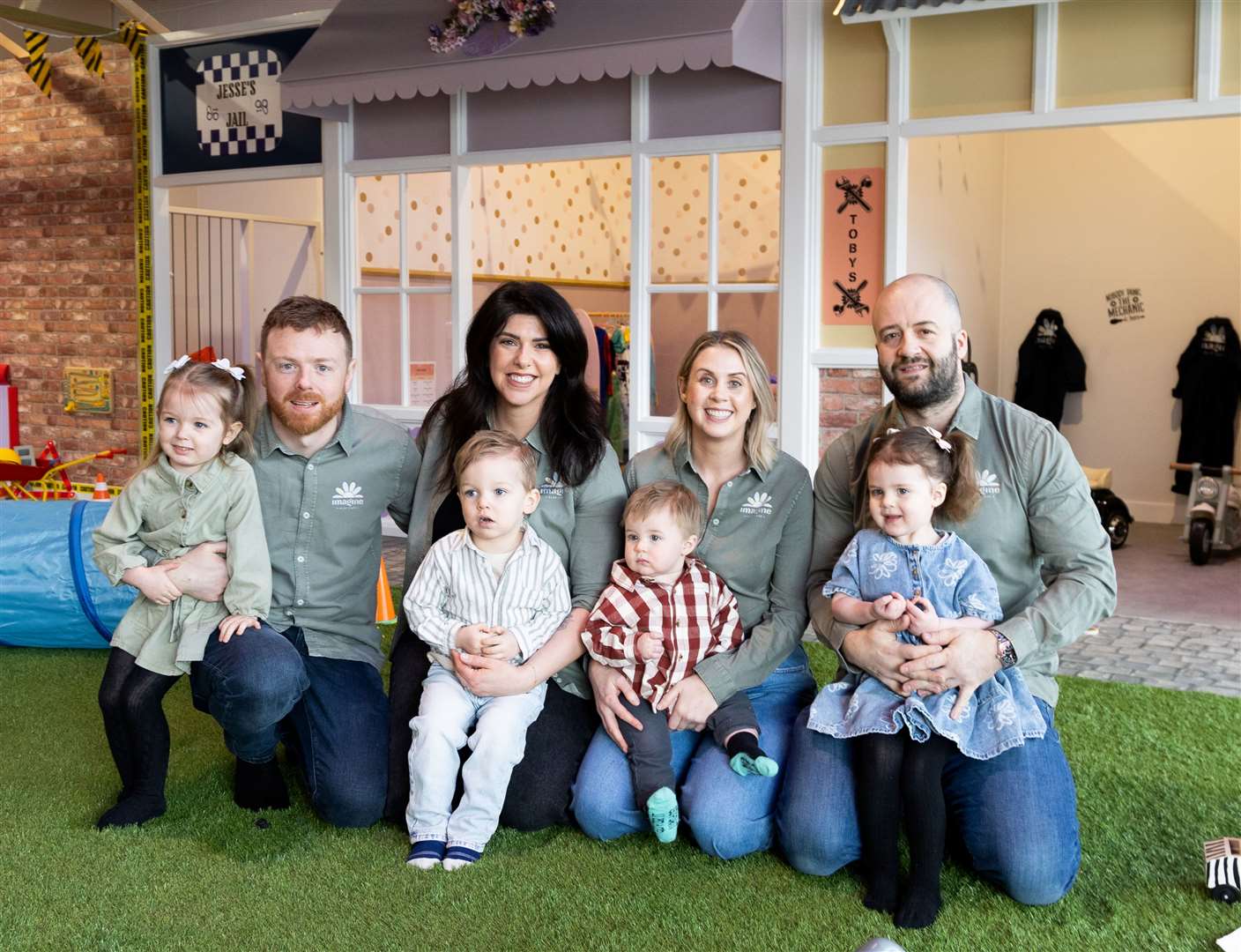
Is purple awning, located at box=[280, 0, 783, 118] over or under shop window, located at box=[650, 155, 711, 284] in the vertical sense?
over

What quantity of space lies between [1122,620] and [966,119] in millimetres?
2275

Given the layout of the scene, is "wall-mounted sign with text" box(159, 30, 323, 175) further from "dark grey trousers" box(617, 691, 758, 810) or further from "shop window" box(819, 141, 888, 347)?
"dark grey trousers" box(617, 691, 758, 810)

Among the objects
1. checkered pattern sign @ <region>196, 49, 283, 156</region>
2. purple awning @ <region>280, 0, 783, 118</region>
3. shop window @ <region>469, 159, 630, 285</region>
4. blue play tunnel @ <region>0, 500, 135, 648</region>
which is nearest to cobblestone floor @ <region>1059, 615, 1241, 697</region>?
purple awning @ <region>280, 0, 783, 118</region>

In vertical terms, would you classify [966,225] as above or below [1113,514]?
above

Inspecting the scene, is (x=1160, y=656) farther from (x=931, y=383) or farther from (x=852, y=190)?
(x=931, y=383)

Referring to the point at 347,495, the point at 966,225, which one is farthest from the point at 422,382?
the point at 347,495

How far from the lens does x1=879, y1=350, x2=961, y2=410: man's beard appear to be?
2719mm

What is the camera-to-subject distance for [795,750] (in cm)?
272

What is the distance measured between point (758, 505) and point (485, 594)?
0.67 m

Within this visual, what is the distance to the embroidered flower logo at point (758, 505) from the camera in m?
2.92

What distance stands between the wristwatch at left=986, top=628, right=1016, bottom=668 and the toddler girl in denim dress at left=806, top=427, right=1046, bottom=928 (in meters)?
0.04

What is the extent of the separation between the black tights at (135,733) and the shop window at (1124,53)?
4.24 metres

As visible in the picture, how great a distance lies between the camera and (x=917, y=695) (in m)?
2.53

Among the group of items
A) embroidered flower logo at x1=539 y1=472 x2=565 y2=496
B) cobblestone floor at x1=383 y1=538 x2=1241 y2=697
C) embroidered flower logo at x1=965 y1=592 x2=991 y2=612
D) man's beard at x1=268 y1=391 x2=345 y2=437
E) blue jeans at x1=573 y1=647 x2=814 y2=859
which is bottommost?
cobblestone floor at x1=383 y1=538 x2=1241 y2=697
